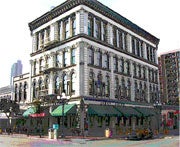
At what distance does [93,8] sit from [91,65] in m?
9.27

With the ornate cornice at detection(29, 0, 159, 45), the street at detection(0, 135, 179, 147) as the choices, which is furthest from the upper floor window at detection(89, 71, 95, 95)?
the street at detection(0, 135, 179, 147)

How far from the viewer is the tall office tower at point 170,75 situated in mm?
119438

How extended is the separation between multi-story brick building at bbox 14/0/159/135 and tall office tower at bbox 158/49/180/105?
6918 centimetres

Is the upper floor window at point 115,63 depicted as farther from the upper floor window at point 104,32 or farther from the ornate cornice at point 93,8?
the ornate cornice at point 93,8

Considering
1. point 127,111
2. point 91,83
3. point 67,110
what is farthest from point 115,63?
point 67,110

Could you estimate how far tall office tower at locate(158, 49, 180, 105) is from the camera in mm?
119438

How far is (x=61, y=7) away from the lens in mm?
44219

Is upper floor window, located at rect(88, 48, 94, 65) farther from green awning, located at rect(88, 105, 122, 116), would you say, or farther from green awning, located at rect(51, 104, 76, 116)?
green awning, located at rect(51, 104, 76, 116)

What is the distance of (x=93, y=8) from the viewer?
4275 centimetres

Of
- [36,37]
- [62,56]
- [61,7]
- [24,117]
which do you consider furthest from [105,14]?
[24,117]

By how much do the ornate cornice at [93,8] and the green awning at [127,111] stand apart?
15.5 meters

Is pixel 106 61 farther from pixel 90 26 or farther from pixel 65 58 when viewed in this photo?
pixel 65 58

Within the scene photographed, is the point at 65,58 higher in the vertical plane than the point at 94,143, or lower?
higher

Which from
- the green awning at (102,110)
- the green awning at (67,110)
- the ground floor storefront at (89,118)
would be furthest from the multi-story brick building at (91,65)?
the green awning at (67,110)
